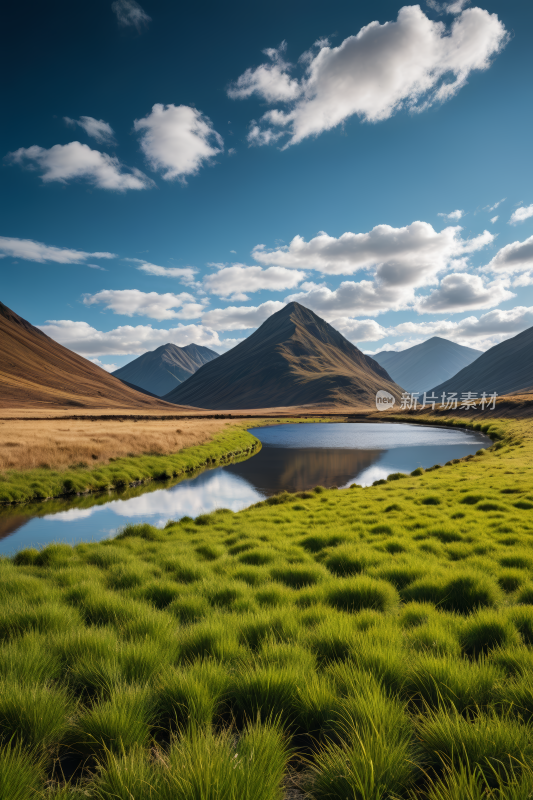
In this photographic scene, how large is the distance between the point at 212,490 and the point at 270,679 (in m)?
24.5

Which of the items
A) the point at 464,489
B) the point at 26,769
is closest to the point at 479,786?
the point at 26,769

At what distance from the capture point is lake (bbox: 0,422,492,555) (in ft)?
59.5

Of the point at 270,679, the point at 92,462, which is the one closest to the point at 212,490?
the point at 92,462

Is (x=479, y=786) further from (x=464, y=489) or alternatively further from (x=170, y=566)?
(x=464, y=489)

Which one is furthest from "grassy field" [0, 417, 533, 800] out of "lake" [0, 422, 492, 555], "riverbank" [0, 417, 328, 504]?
"riverbank" [0, 417, 328, 504]

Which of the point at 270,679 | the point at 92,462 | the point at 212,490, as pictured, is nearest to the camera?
the point at 270,679

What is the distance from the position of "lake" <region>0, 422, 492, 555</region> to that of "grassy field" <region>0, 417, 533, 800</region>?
10.2 m

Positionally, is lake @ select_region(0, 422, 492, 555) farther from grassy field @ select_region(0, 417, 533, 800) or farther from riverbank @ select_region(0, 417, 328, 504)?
grassy field @ select_region(0, 417, 533, 800)

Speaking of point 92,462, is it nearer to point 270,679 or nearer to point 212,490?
point 212,490

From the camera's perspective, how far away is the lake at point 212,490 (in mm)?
18125

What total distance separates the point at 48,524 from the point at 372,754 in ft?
64.9

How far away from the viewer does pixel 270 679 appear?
393 centimetres

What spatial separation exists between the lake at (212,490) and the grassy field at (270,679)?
10235mm

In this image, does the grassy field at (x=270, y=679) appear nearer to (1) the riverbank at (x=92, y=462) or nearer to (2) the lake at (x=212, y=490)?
(2) the lake at (x=212, y=490)
